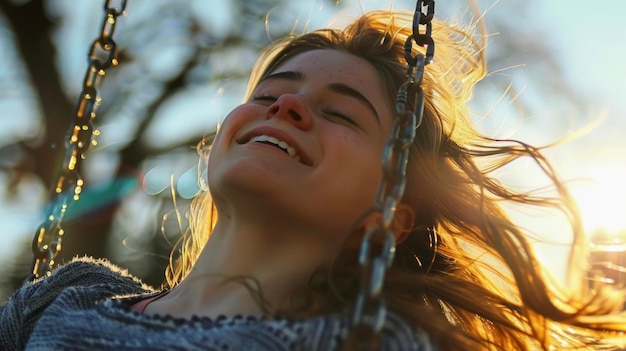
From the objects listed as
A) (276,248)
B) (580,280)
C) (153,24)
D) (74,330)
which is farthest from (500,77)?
(153,24)

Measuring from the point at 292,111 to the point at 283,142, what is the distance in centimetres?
8

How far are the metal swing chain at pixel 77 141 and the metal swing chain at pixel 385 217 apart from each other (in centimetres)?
65

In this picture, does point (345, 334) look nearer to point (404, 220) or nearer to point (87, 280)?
point (404, 220)

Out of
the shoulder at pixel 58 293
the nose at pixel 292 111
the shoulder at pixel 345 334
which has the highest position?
the nose at pixel 292 111

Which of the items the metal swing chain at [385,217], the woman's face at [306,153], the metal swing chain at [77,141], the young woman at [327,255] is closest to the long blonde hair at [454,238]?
the young woman at [327,255]

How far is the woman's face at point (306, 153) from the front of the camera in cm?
134

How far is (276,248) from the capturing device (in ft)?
4.48

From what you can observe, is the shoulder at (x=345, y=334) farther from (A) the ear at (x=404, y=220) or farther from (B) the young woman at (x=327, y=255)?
(A) the ear at (x=404, y=220)

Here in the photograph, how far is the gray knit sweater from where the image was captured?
3.41ft

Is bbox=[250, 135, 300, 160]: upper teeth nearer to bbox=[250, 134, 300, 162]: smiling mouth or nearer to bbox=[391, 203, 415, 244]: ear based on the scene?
bbox=[250, 134, 300, 162]: smiling mouth

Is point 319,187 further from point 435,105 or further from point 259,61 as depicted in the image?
point 259,61

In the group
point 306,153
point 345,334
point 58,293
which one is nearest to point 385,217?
point 345,334

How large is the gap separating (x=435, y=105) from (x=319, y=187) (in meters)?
0.55

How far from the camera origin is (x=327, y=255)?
1.38 meters
